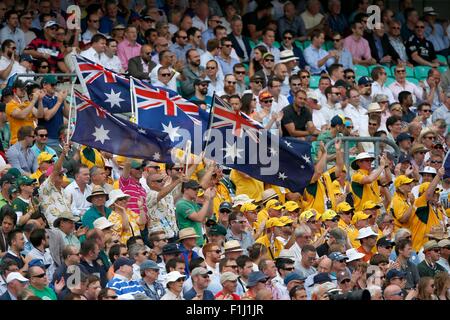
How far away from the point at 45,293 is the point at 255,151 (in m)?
4.90

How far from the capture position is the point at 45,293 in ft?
55.9

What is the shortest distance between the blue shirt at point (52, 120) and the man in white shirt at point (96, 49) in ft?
5.86

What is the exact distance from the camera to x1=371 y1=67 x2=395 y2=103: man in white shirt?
26531 mm

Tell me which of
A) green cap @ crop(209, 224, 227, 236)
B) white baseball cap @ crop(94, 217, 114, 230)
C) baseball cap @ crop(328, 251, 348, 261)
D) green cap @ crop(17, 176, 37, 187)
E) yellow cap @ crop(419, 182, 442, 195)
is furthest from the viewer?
yellow cap @ crop(419, 182, 442, 195)

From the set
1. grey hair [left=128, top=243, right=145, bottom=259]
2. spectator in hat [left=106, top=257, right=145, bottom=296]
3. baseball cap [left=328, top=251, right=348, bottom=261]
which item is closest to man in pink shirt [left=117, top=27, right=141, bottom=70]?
baseball cap [left=328, top=251, right=348, bottom=261]

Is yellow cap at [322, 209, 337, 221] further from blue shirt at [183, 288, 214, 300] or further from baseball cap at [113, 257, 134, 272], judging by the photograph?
baseball cap at [113, 257, 134, 272]

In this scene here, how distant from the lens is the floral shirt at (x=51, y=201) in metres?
19.4

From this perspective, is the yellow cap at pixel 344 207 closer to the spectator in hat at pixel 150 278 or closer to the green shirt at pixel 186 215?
the green shirt at pixel 186 215

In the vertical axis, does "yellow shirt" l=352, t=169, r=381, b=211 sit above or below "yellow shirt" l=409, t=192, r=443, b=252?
above

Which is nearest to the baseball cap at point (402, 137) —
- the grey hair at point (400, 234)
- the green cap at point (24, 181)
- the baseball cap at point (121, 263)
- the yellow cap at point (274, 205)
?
the grey hair at point (400, 234)

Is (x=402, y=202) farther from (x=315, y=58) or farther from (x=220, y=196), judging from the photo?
(x=315, y=58)

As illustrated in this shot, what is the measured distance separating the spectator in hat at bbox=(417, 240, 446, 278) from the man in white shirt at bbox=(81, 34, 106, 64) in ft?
20.2
